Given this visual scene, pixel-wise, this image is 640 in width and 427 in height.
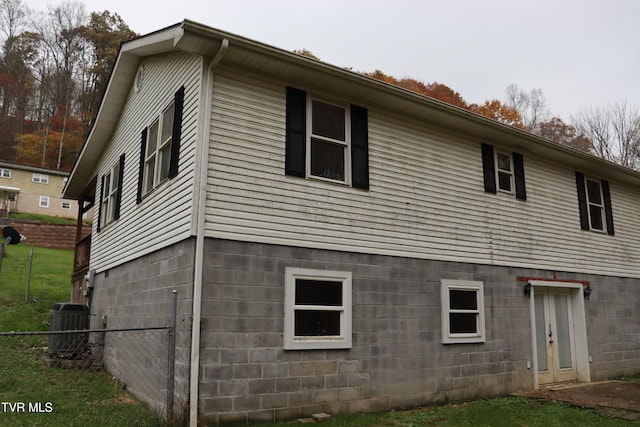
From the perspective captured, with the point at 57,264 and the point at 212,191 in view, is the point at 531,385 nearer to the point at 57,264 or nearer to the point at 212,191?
the point at 212,191

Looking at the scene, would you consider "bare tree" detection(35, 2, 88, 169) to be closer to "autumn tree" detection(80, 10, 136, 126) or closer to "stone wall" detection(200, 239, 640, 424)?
"autumn tree" detection(80, 10, 136, 126)

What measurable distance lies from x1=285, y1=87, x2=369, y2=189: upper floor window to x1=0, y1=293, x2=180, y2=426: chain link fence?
10.1 feet

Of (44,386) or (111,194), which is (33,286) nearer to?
(111,194)

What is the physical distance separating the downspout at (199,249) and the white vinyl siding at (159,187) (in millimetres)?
149

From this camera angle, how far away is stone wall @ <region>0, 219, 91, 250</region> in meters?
29.3

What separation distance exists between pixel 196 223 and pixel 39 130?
151 feet

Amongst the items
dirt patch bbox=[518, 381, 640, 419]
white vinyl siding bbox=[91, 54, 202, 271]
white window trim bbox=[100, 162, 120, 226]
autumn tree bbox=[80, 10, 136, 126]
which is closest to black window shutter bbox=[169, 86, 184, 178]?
white vinyl siding bbox=[91, 54, 202, 271]

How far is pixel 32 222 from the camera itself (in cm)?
2962

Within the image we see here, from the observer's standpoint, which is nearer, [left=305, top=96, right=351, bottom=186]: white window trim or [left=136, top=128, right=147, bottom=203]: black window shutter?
[left=305, top=96, right=351, bottom=186]: white window trim

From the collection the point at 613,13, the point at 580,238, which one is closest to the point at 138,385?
the point at 580,238

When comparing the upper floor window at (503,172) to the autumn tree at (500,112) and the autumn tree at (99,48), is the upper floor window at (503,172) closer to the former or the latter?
the autumn tree at (500,112)

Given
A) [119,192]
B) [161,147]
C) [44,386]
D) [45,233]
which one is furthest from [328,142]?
[45,233]

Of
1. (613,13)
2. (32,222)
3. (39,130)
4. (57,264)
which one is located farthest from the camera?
(39,130)

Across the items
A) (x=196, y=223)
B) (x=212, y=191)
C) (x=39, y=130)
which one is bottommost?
(x=196, y=223)
